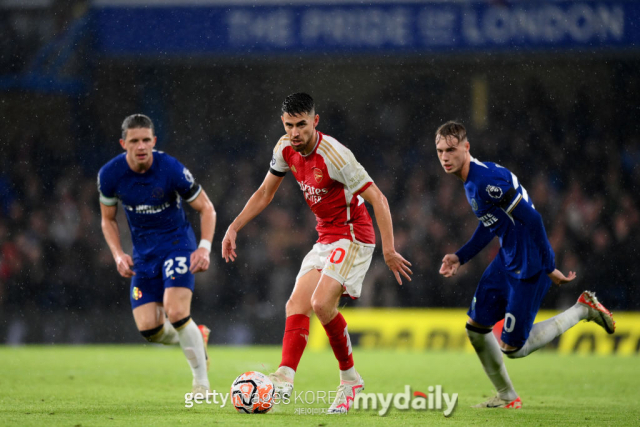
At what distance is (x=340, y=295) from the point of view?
6008 millimetres

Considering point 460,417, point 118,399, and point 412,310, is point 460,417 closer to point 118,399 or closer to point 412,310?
point 118,399

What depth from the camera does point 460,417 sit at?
5781mm

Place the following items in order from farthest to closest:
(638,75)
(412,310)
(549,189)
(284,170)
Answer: (638,75)
(549,189)
(412,310)
(284,170)

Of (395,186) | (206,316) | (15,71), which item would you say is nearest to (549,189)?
(395,186)

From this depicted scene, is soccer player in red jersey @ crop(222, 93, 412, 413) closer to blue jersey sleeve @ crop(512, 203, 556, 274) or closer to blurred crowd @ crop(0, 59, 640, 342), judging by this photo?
blue jersey sleeve @ crop(512, 203, 556, 274)

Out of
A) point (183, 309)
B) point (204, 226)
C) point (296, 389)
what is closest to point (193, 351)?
point (183, 309)

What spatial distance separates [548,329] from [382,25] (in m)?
9.97

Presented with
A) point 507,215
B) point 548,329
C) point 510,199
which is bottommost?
point 548,329

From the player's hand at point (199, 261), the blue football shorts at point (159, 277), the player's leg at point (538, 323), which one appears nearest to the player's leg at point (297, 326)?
the player's hand at point (199, 261)

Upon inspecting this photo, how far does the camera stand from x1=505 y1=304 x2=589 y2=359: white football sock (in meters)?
6.64

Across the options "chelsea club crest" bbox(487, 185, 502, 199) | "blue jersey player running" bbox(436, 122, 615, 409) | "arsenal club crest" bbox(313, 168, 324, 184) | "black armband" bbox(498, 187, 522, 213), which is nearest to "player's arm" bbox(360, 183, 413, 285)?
"arsenal club crest" bbox(313, 168, 324, 184)

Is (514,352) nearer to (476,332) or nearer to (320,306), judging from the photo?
(476,332)

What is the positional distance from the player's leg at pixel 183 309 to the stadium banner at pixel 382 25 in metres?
9.34

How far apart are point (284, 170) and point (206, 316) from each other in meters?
9.22
